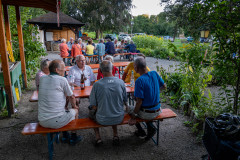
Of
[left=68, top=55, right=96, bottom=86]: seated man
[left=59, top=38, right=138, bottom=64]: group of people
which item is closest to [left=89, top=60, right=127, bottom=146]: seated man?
[left=68, top=55, right=96, bottom=86]: seated man

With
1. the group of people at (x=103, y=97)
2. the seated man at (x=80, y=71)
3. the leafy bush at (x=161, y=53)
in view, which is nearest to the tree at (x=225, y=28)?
the group of people at (x=103, y=97)

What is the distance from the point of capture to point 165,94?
5762 millimetres

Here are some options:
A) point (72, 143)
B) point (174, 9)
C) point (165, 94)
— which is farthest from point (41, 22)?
point (72, 143)

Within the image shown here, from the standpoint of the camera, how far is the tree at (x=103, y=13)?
30047 millimetres

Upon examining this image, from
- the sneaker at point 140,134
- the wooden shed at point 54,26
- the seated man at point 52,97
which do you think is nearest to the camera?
the seated man at point 52,97

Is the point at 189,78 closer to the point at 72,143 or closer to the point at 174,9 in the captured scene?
the point at 72,143

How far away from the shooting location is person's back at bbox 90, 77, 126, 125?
2.76m

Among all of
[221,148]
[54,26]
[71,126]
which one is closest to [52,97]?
[71,126]

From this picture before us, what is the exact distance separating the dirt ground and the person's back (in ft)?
2.00

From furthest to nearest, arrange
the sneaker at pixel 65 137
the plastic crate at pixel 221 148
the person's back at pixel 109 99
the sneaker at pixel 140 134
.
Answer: the sneaker at pixel 140 134 < the sneaker at pixel 65 137 < the person's back at pixel 109 99 < the plastic crate at pixel 221 148

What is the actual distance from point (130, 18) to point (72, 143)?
33.6 meters

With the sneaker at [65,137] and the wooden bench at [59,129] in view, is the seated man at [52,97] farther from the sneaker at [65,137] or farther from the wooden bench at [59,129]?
the sneaker at [65,137]

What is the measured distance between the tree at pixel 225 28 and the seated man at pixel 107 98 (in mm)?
1595

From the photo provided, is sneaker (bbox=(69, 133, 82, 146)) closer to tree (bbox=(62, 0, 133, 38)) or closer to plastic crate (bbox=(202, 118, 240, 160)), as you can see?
plastic crate (bbox=(202, 118, 240, 160))
